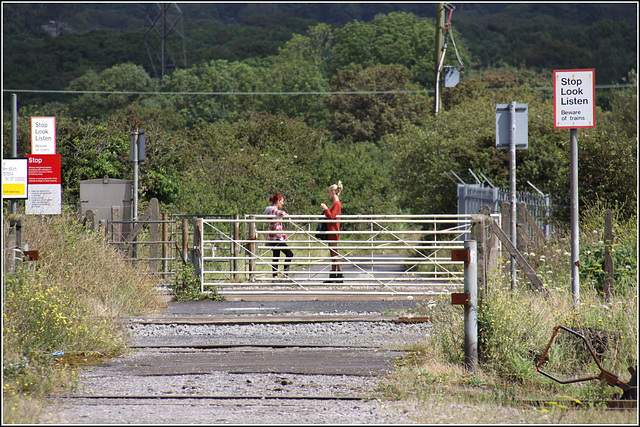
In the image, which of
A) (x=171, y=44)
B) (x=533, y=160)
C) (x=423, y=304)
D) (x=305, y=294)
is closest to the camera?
(x=423, y=304)

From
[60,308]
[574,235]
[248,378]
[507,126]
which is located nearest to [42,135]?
[60,308]

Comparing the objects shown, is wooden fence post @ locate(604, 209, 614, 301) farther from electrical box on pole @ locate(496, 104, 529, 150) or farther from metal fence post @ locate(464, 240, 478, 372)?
metal fence post @ locate(464, 240, 478, 372)

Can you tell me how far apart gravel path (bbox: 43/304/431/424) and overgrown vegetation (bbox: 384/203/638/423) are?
1.73 ft

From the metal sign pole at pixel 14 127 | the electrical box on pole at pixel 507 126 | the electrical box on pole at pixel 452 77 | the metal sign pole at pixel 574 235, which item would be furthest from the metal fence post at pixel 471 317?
the electrical box on pole at pixel 452 77

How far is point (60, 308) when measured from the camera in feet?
30.7

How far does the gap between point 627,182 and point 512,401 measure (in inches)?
397

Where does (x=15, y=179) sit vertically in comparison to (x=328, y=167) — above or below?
below

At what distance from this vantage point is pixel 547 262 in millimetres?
13461

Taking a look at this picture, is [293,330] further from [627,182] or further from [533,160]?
[533,160]

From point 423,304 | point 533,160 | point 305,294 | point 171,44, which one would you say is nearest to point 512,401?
point 423,304

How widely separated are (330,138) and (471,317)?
158ft

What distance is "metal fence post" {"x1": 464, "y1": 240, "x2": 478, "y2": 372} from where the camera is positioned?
8109 mm

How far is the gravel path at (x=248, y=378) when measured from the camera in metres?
6.78

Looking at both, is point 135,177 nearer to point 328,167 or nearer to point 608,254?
point 608,254
